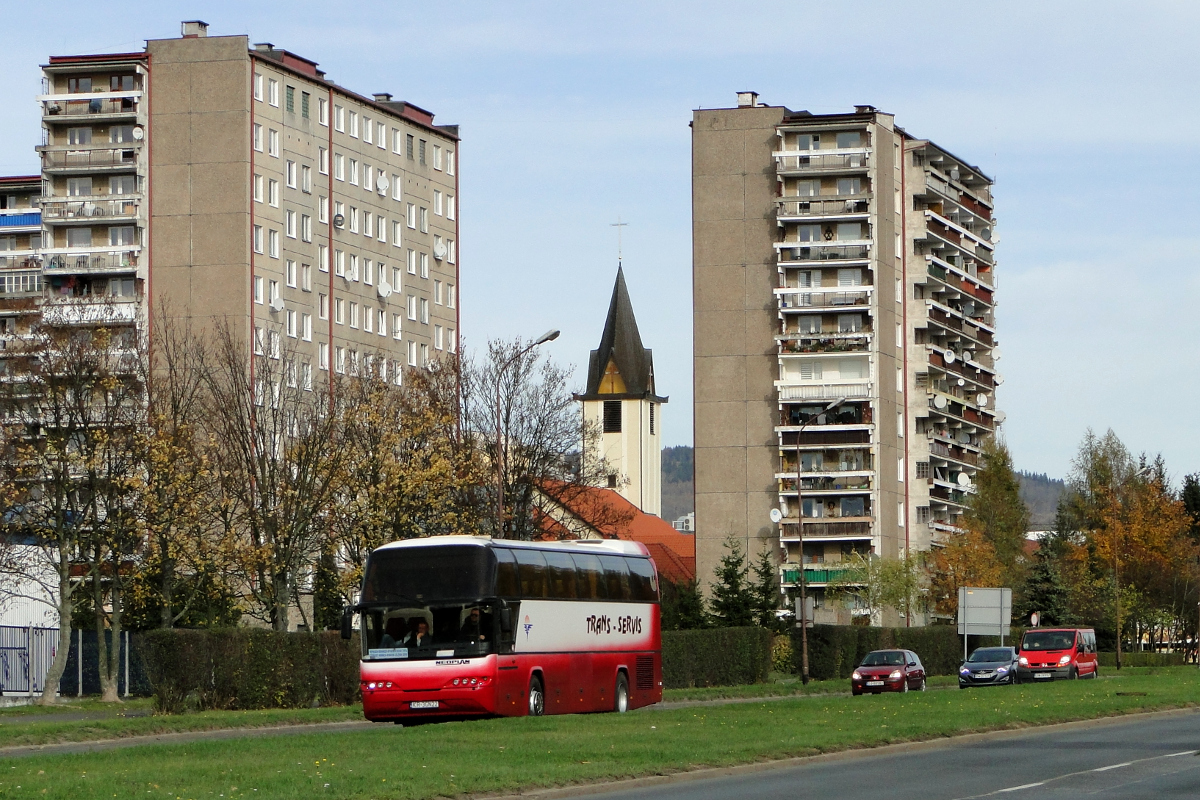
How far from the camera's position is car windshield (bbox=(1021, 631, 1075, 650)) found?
61.6 metres

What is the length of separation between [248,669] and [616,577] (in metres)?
8.47

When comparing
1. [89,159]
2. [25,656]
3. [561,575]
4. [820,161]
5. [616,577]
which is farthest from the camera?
[820,161]

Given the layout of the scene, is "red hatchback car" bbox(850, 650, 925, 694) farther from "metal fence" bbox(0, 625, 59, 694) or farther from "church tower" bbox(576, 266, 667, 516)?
"church tower" bbox(576, 266, 667, 516)

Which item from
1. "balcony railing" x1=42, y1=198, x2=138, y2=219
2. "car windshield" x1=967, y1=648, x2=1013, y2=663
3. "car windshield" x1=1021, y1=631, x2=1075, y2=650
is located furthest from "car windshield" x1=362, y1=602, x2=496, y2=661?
"balcony railing" x1=42, y1=198, x2=138, y2=219

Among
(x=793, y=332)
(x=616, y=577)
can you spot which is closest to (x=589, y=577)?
(x=616, y=577)

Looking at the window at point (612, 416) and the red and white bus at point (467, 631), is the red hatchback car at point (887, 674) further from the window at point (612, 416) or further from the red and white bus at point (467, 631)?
the window at point (612, 416)

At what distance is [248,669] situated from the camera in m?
41.4

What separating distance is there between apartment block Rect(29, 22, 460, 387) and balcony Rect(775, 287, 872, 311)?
974 inches

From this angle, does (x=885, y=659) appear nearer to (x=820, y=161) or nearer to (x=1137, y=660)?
(x=1137, y=660)

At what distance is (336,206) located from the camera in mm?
107250

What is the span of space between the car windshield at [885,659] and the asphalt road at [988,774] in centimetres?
2466

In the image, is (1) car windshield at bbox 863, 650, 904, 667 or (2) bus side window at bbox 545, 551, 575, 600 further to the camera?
(1) car windshield at bbox 863, 650, 904, 667

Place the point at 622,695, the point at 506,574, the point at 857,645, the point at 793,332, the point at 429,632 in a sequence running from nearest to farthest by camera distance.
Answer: the point at 429,632 → the point at 506,574 → the point at 622,695 → the point at 857,645 → the point at 793,332

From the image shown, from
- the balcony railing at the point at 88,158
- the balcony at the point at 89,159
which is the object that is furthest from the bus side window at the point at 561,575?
the balcony railing at the point at 88,158
